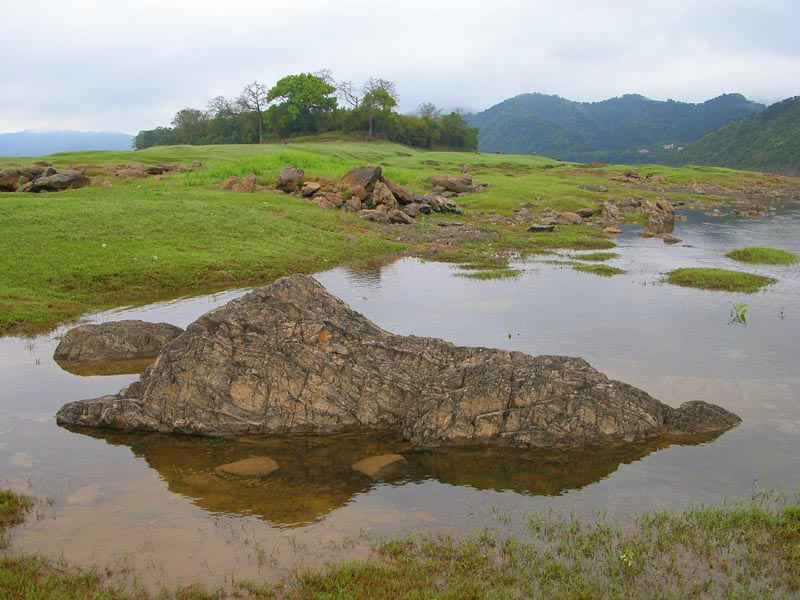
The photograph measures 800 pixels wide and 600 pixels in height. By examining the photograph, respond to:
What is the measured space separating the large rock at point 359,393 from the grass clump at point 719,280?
16.0 m

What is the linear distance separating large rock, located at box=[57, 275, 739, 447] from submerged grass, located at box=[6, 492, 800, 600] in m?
3.22

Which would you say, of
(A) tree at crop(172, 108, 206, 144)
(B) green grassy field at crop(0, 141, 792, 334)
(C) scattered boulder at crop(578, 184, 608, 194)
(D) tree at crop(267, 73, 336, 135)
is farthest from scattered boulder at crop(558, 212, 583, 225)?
(A) tree at crop(172, 108, 206, 144)

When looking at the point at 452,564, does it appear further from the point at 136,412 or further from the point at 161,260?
the point at 161,260

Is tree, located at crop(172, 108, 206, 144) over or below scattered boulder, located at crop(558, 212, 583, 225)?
over

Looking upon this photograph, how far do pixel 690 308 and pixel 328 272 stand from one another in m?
16.8

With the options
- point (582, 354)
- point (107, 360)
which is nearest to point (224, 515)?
point (107, 360)

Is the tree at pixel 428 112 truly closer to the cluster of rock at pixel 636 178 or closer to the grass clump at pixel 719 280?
the cluster of rock at pixel 636 178

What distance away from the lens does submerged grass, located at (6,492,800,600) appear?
8.29 metres

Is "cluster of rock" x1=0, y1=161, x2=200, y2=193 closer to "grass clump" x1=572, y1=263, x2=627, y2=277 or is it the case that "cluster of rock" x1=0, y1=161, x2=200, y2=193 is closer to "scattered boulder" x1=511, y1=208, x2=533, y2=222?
"scattered boulder" x1=511, y1=208, x2=533, y2=222

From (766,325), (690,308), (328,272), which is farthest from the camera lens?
(328,272)

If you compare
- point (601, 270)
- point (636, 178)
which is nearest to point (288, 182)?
point (601, 270)

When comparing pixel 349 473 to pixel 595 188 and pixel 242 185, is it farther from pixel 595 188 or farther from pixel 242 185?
pixel 595 188

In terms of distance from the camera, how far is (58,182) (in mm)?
49125

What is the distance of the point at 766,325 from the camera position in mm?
22078
